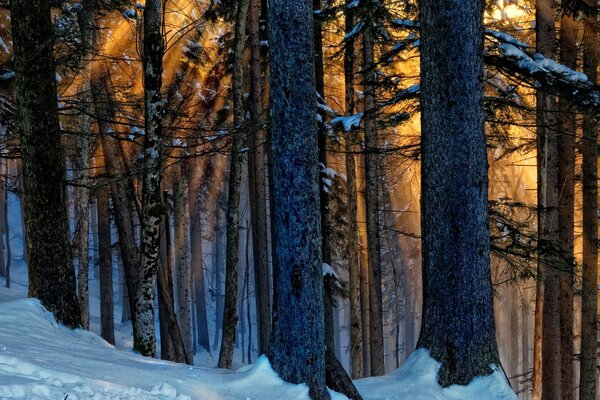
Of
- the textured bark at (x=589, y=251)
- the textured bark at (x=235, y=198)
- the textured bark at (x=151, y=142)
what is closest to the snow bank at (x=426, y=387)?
the textured bark at (x=151, y=142)

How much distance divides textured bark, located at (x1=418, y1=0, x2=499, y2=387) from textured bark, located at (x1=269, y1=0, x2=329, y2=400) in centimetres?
188

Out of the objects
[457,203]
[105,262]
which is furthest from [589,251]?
[105,262]

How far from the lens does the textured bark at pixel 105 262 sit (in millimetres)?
16562

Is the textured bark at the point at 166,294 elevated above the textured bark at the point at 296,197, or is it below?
below

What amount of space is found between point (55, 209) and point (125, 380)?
293 centimetres

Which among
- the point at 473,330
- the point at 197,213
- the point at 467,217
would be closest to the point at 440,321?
the point at 473,330

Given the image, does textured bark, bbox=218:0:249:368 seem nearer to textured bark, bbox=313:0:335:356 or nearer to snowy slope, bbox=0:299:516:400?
textured bark, bbox=313:0:335:356

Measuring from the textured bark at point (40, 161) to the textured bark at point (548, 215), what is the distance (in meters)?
8.40

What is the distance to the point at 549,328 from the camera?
10258 millimetres

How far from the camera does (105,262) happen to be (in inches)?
691

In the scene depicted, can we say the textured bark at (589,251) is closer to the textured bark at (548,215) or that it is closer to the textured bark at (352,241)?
the textured bark at (548,215)

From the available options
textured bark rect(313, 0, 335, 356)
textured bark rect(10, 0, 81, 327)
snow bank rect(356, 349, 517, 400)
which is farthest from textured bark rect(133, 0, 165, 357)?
textured bark rect(313, 0, 335, 356)

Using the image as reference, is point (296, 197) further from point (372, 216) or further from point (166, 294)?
point (372, 216)

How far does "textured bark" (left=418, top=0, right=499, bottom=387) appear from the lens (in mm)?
6008
